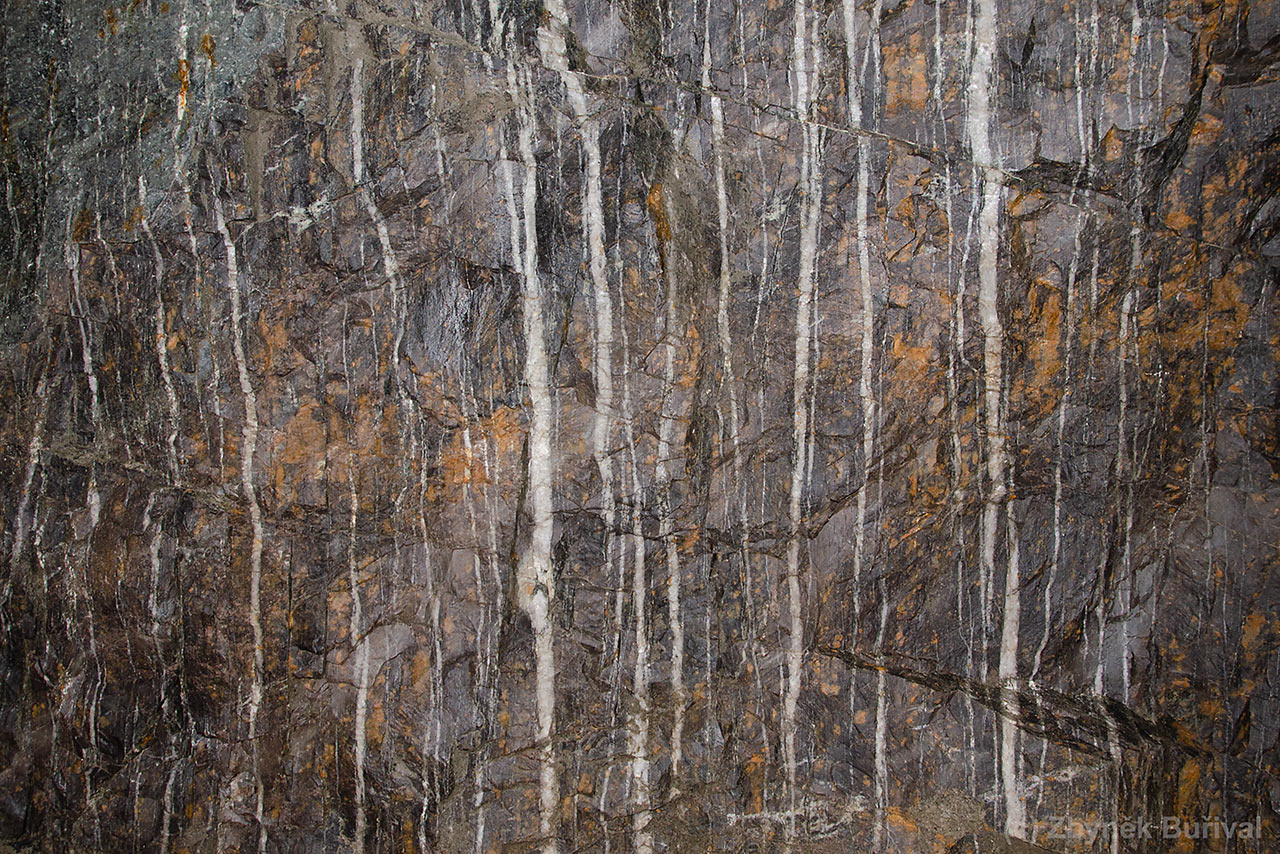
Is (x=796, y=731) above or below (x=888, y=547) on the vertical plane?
below

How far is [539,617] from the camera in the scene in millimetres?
3619

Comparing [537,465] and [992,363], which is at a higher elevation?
[992,363]

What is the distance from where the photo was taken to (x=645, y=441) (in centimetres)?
360

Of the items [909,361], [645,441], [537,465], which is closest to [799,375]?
[909,361]

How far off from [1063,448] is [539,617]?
Result: 2.53 m

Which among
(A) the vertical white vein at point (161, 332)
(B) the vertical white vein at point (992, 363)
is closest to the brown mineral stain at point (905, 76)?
(B) the vertical white vein at point (992, 363)

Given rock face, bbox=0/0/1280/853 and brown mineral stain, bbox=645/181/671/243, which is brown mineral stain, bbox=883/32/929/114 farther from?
brown mineral stain, bbox=645/181/671/243

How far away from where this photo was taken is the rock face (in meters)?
3.50

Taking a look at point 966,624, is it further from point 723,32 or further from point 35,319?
point 35,319

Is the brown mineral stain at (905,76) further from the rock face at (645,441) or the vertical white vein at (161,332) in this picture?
the vertical white vein at (161,332)

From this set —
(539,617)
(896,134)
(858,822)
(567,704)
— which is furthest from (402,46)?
(858,822)

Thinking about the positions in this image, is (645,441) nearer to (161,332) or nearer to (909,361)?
(909,361)

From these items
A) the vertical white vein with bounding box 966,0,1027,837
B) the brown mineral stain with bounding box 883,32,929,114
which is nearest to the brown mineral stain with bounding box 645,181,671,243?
the brown mineral stain with bounding box 883,32,929,114

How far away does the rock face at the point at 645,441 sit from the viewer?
3.50 metres
